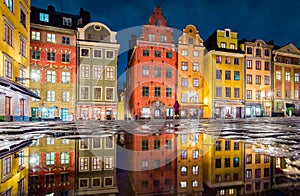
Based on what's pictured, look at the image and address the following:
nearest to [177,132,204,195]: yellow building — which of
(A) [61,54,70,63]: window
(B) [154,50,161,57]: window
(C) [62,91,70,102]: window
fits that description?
(C) [62,91,70,102]: window

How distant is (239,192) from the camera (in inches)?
68.7

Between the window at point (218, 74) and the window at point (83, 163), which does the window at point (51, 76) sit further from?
the window at point (83, 163)

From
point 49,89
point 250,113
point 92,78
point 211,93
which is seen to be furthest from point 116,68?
point 250,113

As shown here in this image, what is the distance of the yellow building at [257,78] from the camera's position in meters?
41.3

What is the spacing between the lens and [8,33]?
19734 mm

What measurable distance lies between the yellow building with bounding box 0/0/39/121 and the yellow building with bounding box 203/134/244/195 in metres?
15.9

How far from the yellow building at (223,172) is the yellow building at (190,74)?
112ft

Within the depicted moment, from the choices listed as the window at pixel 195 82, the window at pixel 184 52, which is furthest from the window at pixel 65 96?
the window at pixel 195 82

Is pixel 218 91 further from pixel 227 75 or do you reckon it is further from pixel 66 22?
pixel 66 22

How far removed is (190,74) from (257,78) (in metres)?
13.1

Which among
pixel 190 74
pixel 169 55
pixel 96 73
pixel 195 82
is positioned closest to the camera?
pixel 96 73

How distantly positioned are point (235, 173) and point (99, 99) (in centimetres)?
3216

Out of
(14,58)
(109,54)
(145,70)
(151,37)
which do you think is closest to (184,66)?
(145,70)

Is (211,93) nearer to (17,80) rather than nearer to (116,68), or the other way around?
(116,68)
